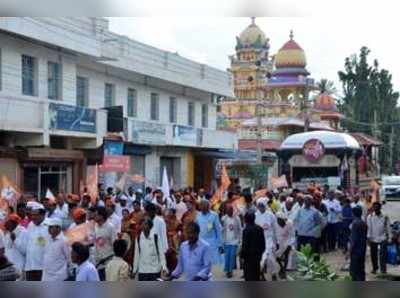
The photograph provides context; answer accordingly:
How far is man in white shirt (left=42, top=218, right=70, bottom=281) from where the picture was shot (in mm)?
7578

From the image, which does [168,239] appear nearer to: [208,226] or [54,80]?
[208,226]

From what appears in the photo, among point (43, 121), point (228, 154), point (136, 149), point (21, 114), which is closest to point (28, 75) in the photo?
point (43, 121)

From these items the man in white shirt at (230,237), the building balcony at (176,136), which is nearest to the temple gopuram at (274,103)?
the building balcony at (176,136)

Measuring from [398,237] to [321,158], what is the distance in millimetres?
11730

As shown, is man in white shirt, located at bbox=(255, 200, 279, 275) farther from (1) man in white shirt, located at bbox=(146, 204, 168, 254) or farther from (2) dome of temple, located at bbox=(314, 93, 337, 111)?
(2) dome of temple, located at bbox=(314, 93, 337, 111)

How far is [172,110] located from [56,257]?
65.7ft

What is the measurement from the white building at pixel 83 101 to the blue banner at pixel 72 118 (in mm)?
25

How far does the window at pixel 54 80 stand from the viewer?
1950cm

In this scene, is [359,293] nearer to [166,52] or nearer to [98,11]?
[98,11]

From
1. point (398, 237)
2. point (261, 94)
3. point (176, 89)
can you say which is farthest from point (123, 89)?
point (261, 94)

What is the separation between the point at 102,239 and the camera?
8781 millimetres

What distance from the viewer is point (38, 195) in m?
18.8

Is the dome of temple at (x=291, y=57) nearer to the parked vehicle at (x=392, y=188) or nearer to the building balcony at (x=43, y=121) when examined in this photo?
the parked vehicle at (x=392, y=188)

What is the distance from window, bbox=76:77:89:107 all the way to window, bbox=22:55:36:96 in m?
2.52
